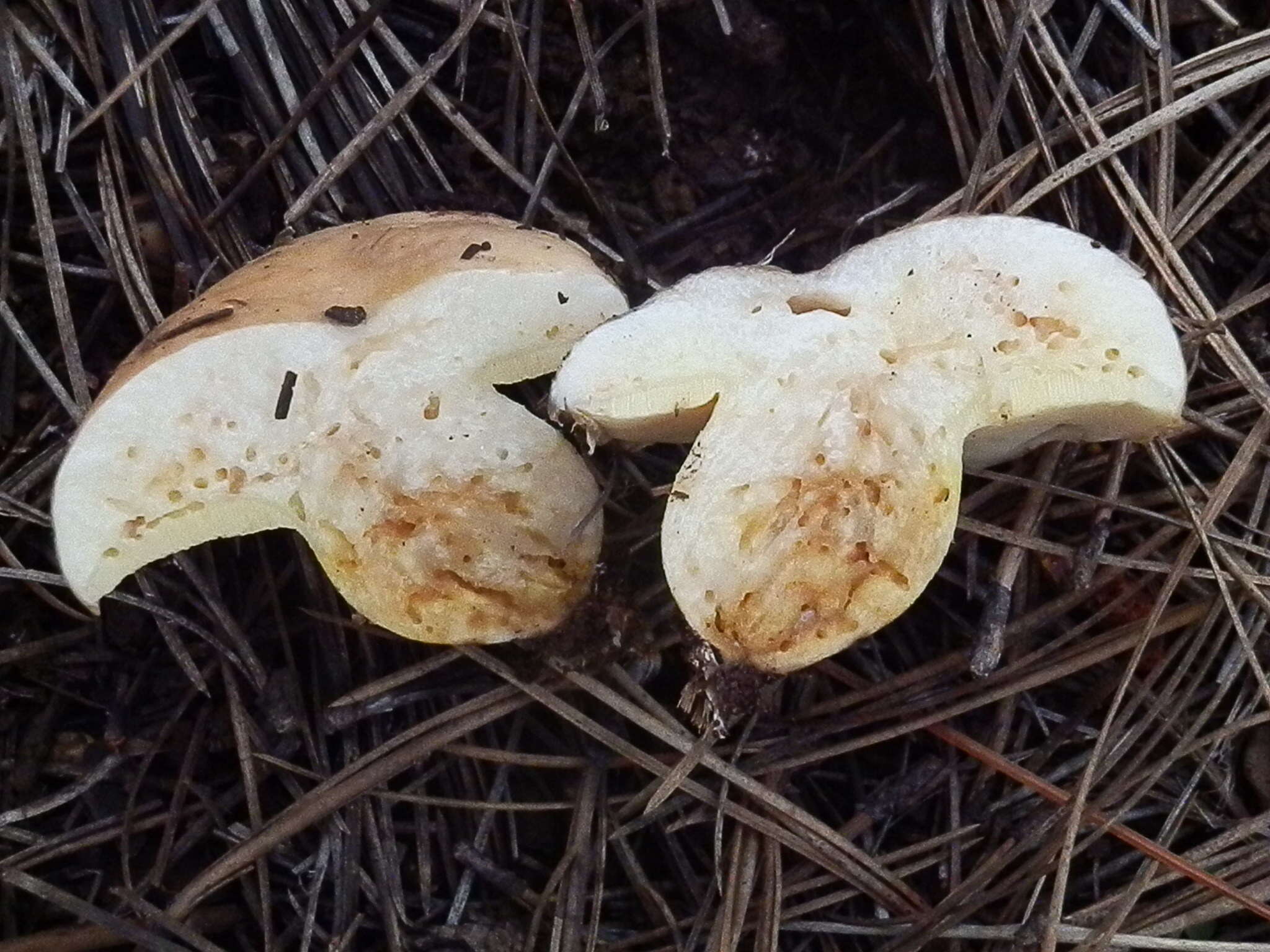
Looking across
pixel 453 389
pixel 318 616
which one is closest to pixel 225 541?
pixel 318 616

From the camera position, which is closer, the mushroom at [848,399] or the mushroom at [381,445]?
the mushroom at [848,399]

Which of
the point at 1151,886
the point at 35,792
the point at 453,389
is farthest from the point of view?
the point at 35,792

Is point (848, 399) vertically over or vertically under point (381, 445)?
under

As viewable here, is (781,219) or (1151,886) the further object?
(781,219)

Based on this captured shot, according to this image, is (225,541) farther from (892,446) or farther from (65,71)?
(892,446)
